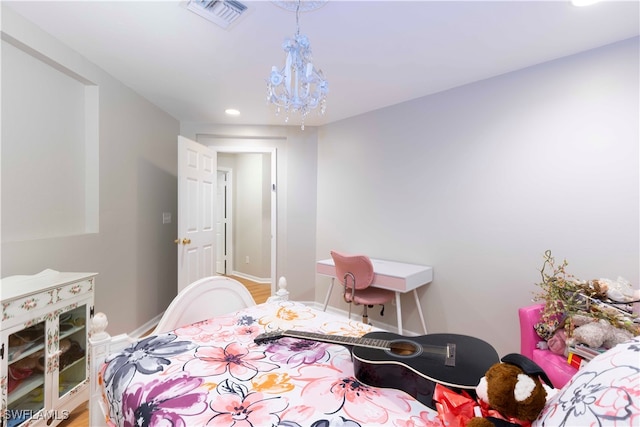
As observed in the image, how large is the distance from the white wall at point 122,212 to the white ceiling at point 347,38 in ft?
0.46

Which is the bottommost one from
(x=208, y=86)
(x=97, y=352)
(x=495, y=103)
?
(x=97, y=352)

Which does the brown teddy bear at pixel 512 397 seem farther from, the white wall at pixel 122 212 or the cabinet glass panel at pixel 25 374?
the white wall at pixel 122 212

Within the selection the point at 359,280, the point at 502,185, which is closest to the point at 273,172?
the point at 359,280

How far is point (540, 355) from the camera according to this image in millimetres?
1666

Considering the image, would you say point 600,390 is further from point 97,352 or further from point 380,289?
point 380,289

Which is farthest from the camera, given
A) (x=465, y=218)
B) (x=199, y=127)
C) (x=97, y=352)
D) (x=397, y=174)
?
(x=199, y=127)

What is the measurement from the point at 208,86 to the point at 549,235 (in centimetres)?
290

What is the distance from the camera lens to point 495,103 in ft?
7.71

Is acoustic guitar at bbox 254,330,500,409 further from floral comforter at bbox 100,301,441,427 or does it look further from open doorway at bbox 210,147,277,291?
open doorway at bbox 210,147,277,291

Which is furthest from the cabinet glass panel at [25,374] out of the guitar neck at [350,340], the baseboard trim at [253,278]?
the baseboard trim at [253,278]

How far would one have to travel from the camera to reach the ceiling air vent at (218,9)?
1521mm

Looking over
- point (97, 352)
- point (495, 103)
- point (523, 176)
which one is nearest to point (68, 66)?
point (97, 352)

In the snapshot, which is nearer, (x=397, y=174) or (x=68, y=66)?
(x=68, y=66)

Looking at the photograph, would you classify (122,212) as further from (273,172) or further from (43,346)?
(273,172)
